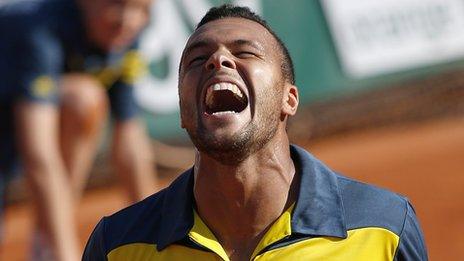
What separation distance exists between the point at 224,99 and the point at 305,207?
36 cm

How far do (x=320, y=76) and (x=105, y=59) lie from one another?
13.6ft

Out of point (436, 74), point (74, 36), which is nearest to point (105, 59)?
point (74, 36)

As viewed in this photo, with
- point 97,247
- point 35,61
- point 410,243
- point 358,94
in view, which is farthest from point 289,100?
point 358,94

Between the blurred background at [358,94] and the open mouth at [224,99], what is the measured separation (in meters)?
7.05

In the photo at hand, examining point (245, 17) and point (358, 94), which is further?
point (358, 94)

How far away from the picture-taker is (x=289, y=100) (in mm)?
3559

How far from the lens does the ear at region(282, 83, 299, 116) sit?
139 inches

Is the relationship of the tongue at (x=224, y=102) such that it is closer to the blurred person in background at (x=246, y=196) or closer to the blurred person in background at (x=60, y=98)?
the blurred person in background at (x=246, y=196)

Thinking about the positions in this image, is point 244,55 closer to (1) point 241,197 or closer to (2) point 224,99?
(2) point 224,99

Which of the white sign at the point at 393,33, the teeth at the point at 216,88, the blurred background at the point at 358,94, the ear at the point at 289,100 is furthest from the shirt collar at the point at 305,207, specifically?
the white sign at the point at 393,33

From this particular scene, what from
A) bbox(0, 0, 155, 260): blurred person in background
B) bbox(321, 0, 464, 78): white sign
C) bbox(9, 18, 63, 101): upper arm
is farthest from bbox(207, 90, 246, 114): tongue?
bbox(321, 0, 464, 78): white sign

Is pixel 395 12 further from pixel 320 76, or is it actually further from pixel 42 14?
pixel 42 14

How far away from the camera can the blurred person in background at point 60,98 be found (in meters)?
7.27

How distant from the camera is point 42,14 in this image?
750 cm
